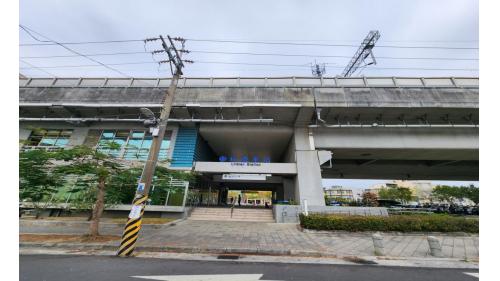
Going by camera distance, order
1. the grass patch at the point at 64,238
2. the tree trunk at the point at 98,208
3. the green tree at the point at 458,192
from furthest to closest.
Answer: the green tree at the point at 458,192 < the tree trunk at the point at 98,208 < the grass patch at the point at 64,238

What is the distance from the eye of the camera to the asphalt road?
4648mm

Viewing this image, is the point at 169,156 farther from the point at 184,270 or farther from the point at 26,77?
the point at 26,77

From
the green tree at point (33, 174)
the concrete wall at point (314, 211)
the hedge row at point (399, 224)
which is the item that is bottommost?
the hedge row at point (399, 224)

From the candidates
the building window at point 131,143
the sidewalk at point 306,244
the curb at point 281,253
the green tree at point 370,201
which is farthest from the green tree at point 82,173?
the green tree at point 370,201

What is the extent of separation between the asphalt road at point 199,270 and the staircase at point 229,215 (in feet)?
28.6

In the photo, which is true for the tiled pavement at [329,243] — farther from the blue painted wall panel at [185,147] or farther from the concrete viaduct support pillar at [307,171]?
Result: the blue painted wall panel at [185,147]

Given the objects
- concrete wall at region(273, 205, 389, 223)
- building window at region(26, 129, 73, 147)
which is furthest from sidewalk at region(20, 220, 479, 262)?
building window at region(26, 129, 73, 147)

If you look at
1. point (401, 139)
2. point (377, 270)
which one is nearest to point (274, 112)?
point (401, 139)

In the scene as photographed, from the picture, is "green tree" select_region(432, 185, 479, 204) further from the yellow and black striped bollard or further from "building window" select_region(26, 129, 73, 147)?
"building window" select_region(26, 129, 73, 147)

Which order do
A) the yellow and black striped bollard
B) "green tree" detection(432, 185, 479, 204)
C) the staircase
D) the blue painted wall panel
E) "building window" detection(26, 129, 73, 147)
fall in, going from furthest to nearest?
1. "green tree" detection(432, 185, 479, 204)
2. "building window" detection(26, 129, 73, 147)
3. the blue painted wall panel
4. the staircase
5. the yellow and black striped bollard

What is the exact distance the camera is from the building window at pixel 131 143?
15570 mm

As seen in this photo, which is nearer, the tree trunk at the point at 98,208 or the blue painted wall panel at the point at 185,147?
the tree trunk at the point at 98,208

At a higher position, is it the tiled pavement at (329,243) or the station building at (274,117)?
the station building at (274,117)

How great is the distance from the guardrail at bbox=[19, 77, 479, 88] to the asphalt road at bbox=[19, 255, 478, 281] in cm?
1216
